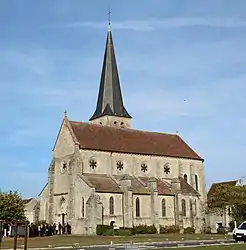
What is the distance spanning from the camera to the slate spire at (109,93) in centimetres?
7288

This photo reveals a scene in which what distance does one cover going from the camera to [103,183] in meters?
58.8

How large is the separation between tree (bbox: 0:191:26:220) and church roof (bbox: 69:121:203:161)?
34.8 ft

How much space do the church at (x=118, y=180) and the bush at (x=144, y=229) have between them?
61.9 inches

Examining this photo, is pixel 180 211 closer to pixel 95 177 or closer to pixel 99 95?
pixel 95 177

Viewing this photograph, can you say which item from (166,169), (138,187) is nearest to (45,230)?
(138,187)

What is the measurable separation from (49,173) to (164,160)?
1654cm

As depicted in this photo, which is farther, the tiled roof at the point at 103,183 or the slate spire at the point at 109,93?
the slate spire at the point at 109,93

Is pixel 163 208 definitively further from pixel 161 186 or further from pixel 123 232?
pixel 123 232

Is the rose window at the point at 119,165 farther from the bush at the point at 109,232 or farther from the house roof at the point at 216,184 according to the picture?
the house roof at the point at 216,184

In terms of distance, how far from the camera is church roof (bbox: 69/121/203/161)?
62.5m

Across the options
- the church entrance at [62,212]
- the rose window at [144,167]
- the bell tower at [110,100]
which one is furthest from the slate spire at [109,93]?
the church entrance at [62,212]

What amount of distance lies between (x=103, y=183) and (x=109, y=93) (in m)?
18.7

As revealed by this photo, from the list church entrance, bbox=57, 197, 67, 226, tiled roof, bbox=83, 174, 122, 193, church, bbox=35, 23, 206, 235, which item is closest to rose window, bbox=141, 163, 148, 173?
church, bbox=35, 23, 206, 235

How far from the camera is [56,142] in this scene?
65562 mm
